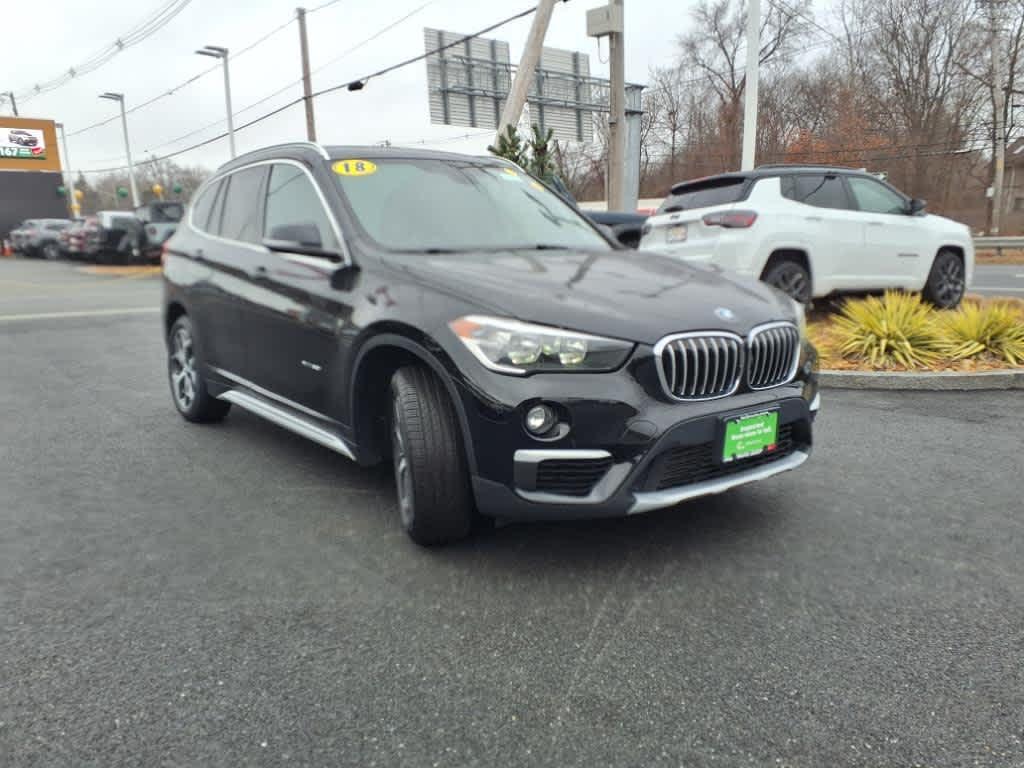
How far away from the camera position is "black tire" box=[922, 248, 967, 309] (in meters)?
8.52

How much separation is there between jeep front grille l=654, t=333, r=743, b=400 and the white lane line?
Answer: 11.2m

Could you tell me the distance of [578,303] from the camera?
2.84 metres

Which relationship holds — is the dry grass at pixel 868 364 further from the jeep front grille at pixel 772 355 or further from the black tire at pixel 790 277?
the jeep front grille at pixel 772 355

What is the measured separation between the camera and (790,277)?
7.70 m

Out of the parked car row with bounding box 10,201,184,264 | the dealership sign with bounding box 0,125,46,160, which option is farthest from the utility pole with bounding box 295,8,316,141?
the dealership sign with bounding box 0,125,46,160

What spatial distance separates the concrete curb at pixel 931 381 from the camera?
589 cm

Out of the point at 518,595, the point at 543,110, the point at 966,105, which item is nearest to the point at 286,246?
the point at 518,595

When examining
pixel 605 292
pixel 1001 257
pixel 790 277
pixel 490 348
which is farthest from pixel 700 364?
pixel 1001 257

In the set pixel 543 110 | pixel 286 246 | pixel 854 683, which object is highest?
pixel 543 110

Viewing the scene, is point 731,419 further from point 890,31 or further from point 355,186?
point 890,31

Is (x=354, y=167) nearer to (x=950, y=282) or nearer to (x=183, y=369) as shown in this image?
(x=183, y=369)

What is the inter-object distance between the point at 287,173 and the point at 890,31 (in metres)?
41.9

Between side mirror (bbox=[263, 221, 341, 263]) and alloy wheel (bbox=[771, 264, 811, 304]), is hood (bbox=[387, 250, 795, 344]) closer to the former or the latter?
side mirror (bbox=[263, 221, 341, 263])

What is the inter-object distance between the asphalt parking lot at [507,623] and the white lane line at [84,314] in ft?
27.2
